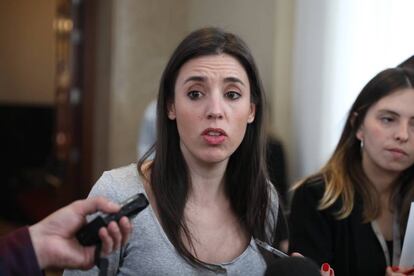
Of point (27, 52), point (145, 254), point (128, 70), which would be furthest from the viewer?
point (27, 52)

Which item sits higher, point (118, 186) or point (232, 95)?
point (232, 95)

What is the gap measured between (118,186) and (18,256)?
1.08 feet

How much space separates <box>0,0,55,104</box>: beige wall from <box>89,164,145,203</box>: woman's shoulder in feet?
16.4

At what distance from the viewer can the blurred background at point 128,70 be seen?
2535mm

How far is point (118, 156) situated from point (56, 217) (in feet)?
10.2

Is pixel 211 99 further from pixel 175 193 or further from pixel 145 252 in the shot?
pixel 145 252

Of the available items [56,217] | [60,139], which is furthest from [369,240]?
[60,139]

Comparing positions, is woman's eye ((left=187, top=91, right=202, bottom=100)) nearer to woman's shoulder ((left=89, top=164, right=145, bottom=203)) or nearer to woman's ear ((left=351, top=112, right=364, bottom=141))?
woman's shoulder ((left=89, top=164, right=145, bottom=203))

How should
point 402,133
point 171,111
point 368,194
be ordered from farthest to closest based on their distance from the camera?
point 368,194 → point 402,133 → point 171,111

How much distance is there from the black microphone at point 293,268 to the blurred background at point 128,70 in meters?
1.27

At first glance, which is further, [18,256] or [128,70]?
[128,70]

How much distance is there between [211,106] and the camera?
1.21 meters

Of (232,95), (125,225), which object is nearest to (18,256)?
(125,225)

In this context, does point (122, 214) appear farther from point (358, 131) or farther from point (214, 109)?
point (358, 131)
